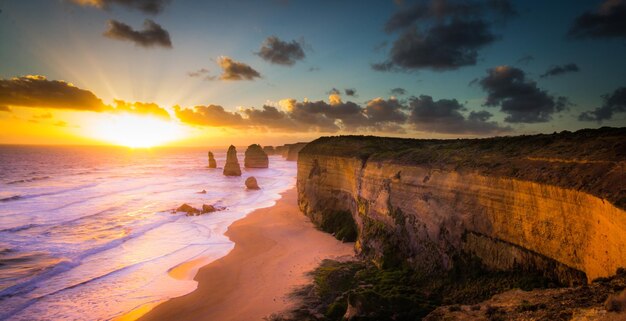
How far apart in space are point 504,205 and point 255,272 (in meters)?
13.7

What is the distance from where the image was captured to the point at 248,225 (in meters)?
29.6

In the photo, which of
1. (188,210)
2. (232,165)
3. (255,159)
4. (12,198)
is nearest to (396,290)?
(188,210)

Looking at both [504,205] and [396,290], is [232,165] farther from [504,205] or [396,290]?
[504,205]

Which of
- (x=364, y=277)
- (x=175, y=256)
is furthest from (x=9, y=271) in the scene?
(x=364, y=277)

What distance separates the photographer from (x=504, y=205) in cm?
1193

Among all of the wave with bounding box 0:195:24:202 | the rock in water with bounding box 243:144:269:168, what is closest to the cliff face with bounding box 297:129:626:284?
the wave with bounding box 0:195:24:202

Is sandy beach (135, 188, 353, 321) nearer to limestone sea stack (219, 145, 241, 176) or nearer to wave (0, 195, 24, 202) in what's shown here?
wave (0, 195, 24, 202)

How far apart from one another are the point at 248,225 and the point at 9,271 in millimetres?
16480

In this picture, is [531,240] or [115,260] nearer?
[531,240]

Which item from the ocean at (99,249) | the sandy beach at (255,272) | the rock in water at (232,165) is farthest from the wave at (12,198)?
the rock in water at (232,165)

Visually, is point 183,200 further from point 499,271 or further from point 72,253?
point 499,271

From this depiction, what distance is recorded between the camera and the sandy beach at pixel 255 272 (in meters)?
14.2

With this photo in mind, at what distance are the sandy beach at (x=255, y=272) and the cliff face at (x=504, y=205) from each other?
13.5ft

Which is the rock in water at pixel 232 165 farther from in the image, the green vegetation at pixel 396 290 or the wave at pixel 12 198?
the green vegetation at pixel 396 290
